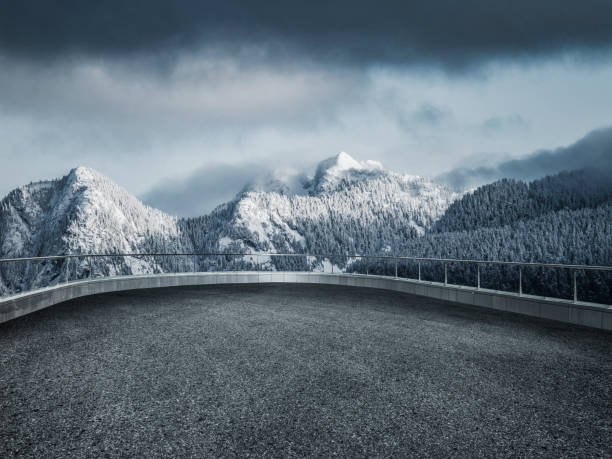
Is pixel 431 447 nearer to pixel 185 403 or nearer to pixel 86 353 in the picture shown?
pixel 185 403

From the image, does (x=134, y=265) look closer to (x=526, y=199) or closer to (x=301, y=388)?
(x=301, y=388)

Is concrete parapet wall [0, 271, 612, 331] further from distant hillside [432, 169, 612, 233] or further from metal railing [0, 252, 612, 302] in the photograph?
distant hillside [432, 169, 612, 233]

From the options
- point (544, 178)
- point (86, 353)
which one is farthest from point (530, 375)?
point (544, 178)

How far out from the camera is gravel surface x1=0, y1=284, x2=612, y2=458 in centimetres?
361

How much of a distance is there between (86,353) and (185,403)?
111 inches

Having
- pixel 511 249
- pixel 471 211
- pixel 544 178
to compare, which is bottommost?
pixel 511 249

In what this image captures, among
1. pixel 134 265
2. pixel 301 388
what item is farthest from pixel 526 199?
pixel 301 388

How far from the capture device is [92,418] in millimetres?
4070

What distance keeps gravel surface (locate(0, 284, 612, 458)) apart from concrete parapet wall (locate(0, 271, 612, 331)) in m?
0.79

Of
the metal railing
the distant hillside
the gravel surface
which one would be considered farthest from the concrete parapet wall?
the distant hillside

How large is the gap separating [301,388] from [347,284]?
16884 mm

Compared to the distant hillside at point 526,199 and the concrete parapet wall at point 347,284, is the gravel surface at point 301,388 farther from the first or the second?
the distant hillside at point 526,199

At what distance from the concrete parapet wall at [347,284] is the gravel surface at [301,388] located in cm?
79

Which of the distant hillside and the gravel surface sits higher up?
the distant hillside
